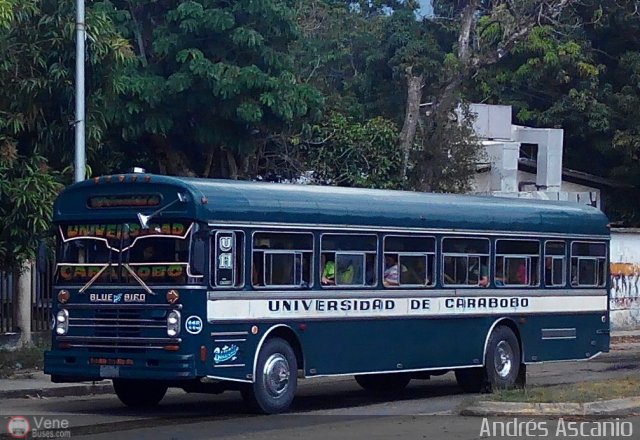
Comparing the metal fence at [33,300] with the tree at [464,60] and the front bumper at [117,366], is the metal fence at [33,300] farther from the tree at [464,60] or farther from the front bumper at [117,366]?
the tree at [464,60]

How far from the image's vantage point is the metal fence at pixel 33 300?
2306 cm

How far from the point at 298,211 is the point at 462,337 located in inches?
153

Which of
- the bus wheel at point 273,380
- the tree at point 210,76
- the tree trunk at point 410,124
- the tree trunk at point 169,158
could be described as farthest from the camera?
the tree trunk at point 410,124

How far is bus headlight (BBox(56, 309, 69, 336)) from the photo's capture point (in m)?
15.3

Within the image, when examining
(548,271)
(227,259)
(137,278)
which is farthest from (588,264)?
(137,278)

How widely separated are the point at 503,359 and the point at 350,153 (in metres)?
10.9

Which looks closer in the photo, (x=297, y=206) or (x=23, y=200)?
(x=297, y=206)

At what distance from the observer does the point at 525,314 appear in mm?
19250

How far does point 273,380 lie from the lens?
605 inches

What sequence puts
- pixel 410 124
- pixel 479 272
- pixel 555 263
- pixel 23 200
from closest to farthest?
1. pixel 23 200
2. pixel 479 272
3. pixel 555 263
4. pixel 410 124

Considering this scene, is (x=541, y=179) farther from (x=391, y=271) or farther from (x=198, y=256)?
(x=198, y=256)

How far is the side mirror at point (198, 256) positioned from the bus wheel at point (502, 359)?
5.78m

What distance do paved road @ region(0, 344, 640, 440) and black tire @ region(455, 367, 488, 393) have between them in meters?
0.25

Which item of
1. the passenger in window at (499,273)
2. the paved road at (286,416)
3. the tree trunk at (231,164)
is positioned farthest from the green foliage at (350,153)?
the passenger in window at (499,273)
